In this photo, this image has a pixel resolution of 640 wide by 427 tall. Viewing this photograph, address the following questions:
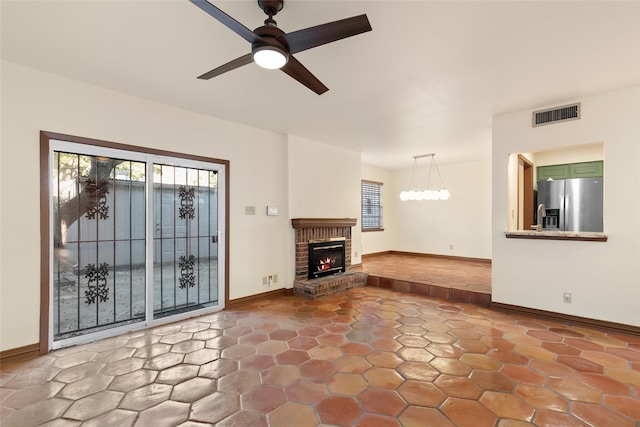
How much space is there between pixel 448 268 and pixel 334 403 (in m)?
4.99

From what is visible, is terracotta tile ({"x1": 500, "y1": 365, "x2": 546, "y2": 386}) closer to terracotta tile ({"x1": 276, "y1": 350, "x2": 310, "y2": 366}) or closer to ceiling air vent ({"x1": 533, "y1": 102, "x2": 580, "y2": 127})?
terracotta tile ({"x1": 276, "y1": 350, "x2": 310, "y2": 366})

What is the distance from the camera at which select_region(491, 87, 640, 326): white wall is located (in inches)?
123

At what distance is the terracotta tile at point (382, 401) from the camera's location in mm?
1929

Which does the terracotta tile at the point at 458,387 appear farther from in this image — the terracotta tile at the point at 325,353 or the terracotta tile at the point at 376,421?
the terracotta tile at the point at 325,353

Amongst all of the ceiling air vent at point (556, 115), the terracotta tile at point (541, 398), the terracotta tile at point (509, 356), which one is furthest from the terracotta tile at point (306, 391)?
the ceiling air vent at point (556, 115)

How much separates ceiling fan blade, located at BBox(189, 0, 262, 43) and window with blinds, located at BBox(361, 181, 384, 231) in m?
6.14

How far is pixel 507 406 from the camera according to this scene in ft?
6.40

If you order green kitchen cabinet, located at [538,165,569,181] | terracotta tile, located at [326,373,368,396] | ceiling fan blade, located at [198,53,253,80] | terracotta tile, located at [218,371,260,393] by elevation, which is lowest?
terracotta tile, located at [218,371,260,393]

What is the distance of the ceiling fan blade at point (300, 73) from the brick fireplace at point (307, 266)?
110 inches

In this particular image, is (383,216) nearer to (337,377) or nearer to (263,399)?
(337,377)

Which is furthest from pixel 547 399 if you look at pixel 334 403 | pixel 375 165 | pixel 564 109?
pixel 375 165

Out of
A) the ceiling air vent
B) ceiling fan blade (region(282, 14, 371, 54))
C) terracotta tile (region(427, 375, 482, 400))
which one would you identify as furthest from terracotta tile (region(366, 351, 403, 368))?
the ceiling air vent

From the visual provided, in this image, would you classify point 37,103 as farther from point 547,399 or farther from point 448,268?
point 448,268

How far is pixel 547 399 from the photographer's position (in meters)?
2.02
